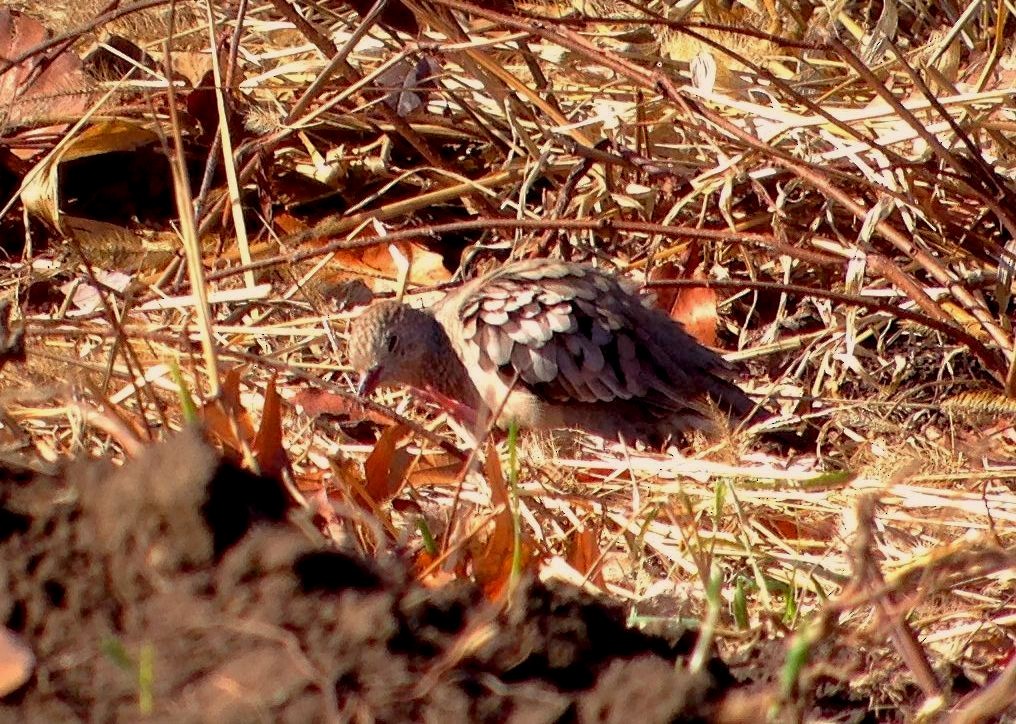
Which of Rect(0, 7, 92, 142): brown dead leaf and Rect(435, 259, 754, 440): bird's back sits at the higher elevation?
Rect(0, 7, 92, 142): brown dead leaf

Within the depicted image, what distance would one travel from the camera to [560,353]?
435 cm

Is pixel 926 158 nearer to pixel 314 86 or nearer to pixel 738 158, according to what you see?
pixel 738 158

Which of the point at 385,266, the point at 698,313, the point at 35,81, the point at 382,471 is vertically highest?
the point at 35,81

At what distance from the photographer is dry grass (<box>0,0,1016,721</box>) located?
2.88 m

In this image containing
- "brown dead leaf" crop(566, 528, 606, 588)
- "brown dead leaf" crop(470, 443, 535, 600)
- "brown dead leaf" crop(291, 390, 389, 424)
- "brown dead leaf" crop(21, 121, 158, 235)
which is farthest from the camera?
"brown dead leaf" crop(21, 121, 158, 235)

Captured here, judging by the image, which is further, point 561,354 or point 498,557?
point 561,354

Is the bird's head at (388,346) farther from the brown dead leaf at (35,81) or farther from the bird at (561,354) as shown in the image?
the brown dead leaf at (35,81)

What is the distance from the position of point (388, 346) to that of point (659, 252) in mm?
969

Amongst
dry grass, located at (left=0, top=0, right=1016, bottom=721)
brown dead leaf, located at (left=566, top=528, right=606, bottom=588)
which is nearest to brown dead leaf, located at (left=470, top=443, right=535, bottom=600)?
dry grass, located at (left=0, top=0, right=1016, bottom=721)

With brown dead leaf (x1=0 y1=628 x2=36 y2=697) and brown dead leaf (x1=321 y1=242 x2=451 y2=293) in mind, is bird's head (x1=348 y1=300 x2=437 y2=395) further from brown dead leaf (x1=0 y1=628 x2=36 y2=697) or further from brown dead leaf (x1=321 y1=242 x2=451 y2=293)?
brown dead leaf (x1=0 y1=628 x2=36 y2=697)

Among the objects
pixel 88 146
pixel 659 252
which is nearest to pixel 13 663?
pixel 659 252

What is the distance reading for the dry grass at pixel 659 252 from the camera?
2.88m

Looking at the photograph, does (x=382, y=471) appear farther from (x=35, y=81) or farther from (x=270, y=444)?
(x=35, y=81)

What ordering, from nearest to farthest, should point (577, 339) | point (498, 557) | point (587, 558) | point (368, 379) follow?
point (498, 557) < point (587, 558) < point (368, 379) < point (577, 339)
